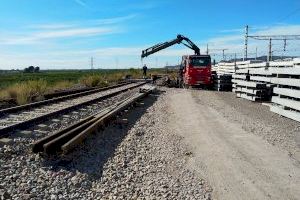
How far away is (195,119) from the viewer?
14938 millimetres

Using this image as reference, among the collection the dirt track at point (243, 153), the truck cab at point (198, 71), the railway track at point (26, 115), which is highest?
the truck cab at point (198, 71)

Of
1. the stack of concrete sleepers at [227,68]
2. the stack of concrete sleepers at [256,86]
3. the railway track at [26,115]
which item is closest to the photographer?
the railway track at [26,115]

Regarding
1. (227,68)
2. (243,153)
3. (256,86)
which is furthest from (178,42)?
(243,153)

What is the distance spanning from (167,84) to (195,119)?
25.4m

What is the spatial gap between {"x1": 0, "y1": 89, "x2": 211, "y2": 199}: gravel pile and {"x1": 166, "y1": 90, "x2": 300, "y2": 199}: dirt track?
16.8 inches

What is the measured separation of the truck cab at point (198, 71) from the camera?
34719mm

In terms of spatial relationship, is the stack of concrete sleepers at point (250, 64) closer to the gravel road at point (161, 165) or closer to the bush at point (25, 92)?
the bush at point (25, 92)

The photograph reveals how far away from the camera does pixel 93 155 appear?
8.86 metres

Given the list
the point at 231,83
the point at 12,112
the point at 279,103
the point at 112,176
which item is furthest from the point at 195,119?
the point at 231,83

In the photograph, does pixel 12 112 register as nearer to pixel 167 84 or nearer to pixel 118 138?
pixel 118 138

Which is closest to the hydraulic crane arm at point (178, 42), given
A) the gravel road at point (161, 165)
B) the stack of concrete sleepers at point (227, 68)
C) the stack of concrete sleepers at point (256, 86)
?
the stack of concrete sleepers at point (227, 68)

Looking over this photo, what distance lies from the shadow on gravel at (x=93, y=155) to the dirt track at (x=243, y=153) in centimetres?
179

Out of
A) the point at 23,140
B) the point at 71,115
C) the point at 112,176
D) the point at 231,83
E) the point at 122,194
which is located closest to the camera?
the point at 122,194

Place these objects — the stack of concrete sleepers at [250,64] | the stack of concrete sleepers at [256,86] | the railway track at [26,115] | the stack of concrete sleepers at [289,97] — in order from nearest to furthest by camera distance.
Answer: the railway track at [26,115] < the stack of concrete sleepers at [289,97] < the stack of concrete sleepers at [256,86] < the stack of concrete sleepers at [250,64]
